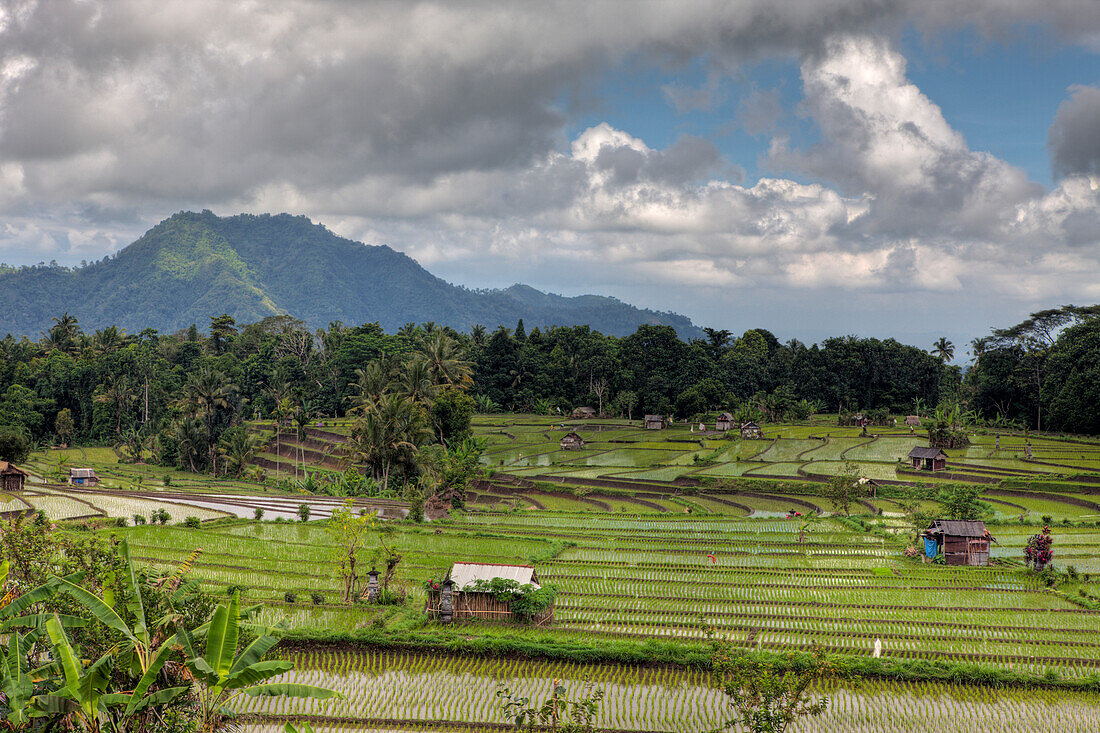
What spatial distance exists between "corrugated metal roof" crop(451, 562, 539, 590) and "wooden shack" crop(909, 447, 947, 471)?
34116 millimetres

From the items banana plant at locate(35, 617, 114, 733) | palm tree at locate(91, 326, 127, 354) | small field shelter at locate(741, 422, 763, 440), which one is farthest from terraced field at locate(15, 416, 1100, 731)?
palm tree at locate(91, 326, 127, 354)

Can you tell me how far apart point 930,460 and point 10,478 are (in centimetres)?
4896

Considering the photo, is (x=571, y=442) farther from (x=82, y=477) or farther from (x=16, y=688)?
(x=16, y=688)

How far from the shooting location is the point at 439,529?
104 ft

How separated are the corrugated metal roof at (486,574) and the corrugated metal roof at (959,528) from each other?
15024 millimetres

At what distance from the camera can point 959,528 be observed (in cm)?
2677

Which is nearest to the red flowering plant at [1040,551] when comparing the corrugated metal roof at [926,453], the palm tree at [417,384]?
the corrugated metal roof at [926,453]

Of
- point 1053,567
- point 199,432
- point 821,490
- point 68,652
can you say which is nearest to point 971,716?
point 1053,567

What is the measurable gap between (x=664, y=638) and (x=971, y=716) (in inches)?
249

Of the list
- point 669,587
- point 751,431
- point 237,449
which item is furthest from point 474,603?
point 751,431

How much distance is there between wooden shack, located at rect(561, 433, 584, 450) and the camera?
6128 cm

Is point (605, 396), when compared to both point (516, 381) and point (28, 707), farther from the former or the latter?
point (28, 707)

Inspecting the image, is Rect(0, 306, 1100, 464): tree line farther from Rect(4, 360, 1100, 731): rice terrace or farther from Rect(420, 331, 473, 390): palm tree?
Rect(4, 360, 1100, 731): rice terrace

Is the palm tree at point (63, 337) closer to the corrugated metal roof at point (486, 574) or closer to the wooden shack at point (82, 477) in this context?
the wooden shack at point (82, 477)
